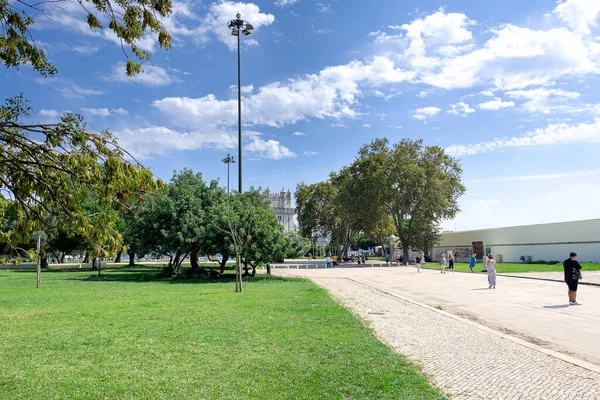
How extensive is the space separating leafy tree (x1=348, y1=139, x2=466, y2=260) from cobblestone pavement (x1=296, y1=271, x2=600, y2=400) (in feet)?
130

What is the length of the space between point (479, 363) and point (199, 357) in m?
4.30

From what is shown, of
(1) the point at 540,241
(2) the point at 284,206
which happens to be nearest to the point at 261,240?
(1) the point at 540,241

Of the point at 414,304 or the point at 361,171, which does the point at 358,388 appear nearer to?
the point at 414,304

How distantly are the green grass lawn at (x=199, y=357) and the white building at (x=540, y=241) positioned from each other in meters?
38.1

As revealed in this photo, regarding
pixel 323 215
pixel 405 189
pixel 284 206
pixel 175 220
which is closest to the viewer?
pixel 175 220

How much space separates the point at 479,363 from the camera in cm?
684

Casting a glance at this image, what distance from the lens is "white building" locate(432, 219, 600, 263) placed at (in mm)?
41281

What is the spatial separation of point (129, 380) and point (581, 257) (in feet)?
151

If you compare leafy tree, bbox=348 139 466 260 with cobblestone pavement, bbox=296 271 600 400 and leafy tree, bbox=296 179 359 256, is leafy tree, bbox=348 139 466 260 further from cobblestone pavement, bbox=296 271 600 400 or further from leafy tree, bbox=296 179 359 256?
cobblestone pavement, bbox=296 271 600 400

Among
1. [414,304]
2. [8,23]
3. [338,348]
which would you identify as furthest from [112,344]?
[414,304]

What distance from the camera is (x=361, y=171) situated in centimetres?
5456

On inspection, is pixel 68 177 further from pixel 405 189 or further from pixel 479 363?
pixel 405 189

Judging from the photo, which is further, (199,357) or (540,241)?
(540,241)

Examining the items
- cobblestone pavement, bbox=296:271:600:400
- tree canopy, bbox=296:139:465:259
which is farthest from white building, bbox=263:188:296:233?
cobblestone pavement, bbox=296:271:600:400
